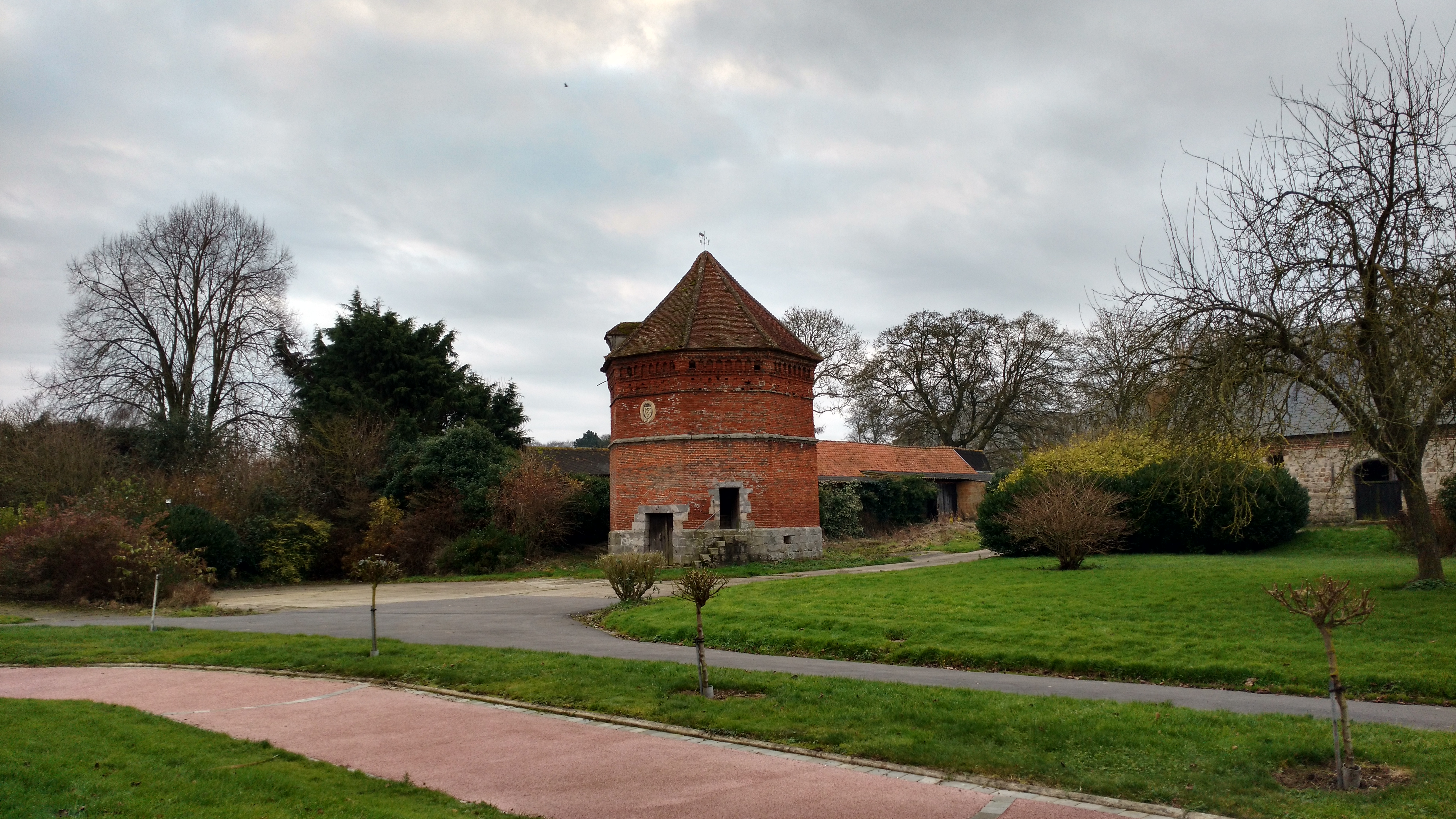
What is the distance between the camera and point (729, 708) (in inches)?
324

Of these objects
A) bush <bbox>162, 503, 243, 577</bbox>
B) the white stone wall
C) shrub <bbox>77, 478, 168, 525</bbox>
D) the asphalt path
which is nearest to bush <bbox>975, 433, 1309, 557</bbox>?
the white stone wall

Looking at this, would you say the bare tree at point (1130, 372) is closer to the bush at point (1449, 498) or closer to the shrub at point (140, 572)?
the bush at point (1449, 498)

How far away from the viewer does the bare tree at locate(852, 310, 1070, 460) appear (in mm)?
47031

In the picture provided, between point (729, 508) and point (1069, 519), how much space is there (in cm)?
1017

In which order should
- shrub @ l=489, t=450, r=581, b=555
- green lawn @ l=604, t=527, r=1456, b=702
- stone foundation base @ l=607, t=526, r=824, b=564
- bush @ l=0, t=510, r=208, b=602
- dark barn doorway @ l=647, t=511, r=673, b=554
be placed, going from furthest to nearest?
shrub @ l=489, t=450, r=581, b=555 → dark barn doorway @ l=647, t=511, r=673, b=554 → stone foundation base @ l=607, t=526, r=824, b=564 → bush @ l=0, t=510, r=208, b=602 → green lawn @ l=604, t=527, r=1456, b=702

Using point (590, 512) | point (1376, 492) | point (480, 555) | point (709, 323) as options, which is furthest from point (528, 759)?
point (1376, 492)

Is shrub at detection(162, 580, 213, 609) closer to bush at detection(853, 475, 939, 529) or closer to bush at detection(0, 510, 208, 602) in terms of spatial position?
bush at detection(0, 510, 208, 602)

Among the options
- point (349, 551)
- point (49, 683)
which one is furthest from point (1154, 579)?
point (349, 551)

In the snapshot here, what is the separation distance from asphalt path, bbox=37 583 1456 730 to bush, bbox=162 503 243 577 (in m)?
6.63

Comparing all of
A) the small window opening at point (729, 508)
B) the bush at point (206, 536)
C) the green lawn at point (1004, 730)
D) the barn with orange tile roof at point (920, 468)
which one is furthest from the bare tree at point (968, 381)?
the green lawn at point (1004, 730)

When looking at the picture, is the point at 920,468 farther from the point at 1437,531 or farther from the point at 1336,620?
the point at 1336,620

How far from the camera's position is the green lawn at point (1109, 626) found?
9.22m

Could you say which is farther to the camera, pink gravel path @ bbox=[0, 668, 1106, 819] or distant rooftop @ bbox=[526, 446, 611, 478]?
distant rooftop @ bbox=[526, 446, 611, 478]

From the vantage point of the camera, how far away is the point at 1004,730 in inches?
282
